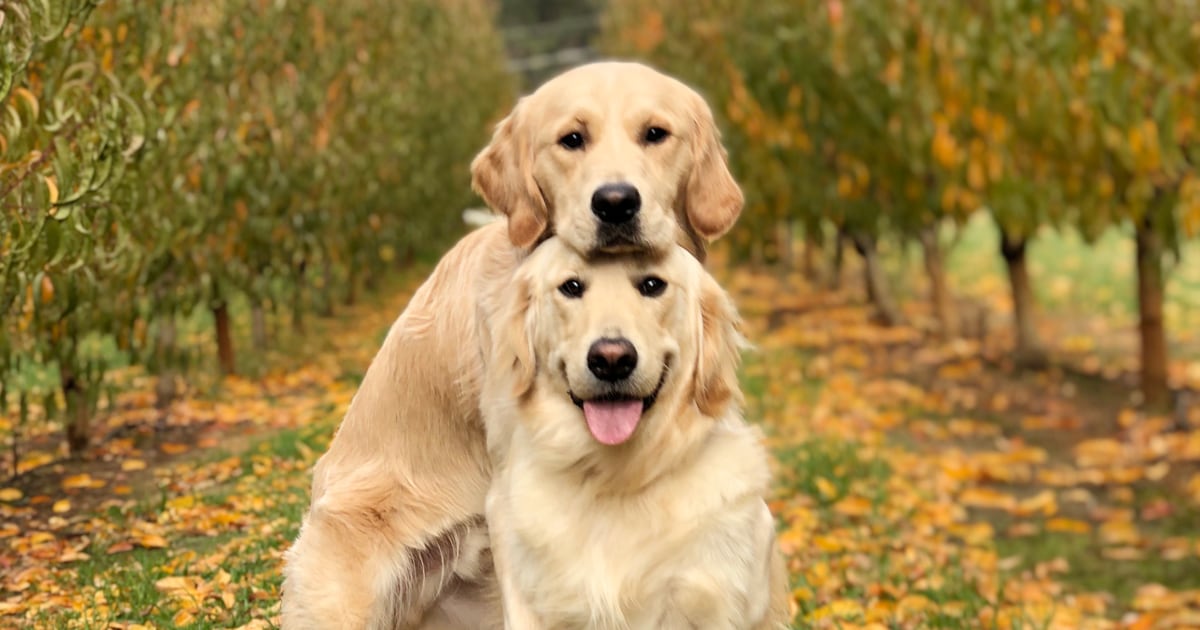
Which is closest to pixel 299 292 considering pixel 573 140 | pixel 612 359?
pixel 573 140

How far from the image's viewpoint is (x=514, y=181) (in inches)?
137

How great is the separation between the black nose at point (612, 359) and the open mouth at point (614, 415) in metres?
0.06

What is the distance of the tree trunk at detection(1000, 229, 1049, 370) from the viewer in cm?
1121

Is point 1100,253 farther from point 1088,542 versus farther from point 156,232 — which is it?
point 156,232

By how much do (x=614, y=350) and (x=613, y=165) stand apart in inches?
21.8

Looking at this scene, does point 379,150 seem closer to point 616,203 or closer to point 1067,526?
point 1067,526

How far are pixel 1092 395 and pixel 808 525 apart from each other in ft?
15.3

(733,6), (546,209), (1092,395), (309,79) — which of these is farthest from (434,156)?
(546,209)

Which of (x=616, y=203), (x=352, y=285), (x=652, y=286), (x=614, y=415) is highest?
(x=616, y=203)

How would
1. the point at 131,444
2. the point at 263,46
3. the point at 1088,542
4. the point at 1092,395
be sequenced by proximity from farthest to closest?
1. the point at 1092,395
2. the point at 263,46
3. the point at 1088,542
4. the point at 131,444

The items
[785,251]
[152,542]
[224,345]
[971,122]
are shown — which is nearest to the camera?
[152,542]

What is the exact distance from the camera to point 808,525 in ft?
Answer: 21.6

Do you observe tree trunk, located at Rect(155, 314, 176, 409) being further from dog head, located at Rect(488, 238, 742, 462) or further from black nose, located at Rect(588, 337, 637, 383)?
black nose, located at Rect(588, 337, 637, 383)

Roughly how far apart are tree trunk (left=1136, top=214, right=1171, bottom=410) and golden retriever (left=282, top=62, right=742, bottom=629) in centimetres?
680
